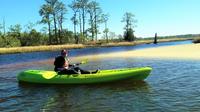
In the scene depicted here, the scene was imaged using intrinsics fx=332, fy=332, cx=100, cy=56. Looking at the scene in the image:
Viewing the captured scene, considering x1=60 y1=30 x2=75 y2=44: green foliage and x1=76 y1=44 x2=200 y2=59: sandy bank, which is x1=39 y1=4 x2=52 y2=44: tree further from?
x1=76 y1=44 x2=200 y2=59: sandy bank

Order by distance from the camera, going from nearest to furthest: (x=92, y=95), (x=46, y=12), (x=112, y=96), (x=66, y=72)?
(x=112, y=96), (x=92, y=95), (x=66, y=72), (x=46, y=12)

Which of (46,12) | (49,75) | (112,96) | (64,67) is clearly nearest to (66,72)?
(64,67)

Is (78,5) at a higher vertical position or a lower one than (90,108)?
higher

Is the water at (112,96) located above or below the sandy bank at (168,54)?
below

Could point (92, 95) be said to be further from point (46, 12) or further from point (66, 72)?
point (46, 12)

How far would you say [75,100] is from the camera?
12.3m

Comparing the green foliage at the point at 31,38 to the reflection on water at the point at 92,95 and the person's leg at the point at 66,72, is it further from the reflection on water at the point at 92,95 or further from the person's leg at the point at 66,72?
the reflection on water at the point at 92,95

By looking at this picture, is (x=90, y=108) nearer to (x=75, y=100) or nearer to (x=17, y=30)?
(x=75, y=100)

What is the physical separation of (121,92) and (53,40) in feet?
228

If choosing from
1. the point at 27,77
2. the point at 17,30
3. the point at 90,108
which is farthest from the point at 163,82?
the point at 17,30

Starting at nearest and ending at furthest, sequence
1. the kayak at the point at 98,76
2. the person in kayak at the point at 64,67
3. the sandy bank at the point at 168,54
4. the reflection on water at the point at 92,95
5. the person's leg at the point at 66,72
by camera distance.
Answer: the reflection on water at the point at 92,95 → the kayak at the point at 98,76 → the person's leg at the point at 66,72 → the person in kayak at the point at 64,67 → the sandy bank at the point at 168,54

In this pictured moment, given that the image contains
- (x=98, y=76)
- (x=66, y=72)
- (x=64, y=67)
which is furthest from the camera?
(x=64, y=67)

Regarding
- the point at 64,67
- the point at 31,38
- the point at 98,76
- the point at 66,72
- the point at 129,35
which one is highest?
the point at 129,35

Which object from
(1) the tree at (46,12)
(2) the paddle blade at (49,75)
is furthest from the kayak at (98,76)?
(1) the tree at (46,12)
